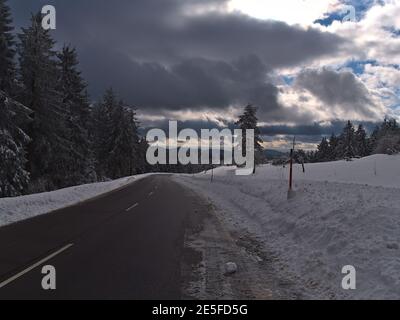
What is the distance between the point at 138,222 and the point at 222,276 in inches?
286

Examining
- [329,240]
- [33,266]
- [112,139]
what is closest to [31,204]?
[33,266]

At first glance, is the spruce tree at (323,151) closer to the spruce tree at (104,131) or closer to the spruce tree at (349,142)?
the spruce tree at (349,142)

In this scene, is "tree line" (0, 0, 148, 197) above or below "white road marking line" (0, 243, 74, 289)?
above

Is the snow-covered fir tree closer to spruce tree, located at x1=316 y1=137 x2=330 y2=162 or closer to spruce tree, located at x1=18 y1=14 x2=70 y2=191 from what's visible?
spruce tree, located at x1=18 y1=14 x2=70 y2=191

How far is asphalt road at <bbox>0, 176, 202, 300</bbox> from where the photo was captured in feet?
21.4

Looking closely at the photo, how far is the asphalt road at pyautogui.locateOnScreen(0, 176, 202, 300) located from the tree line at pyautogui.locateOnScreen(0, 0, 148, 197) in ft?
49.3

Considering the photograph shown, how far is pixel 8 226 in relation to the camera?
1307 cm

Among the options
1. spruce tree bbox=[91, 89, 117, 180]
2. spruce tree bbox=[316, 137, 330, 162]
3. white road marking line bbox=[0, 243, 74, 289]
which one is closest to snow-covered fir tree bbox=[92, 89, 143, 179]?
spruce tree bbox=[91, 89, 117, 180]

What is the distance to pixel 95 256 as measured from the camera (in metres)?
8.88

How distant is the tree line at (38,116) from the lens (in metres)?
28.1

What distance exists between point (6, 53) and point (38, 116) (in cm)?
697

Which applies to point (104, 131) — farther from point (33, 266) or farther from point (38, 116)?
point (33, 266)

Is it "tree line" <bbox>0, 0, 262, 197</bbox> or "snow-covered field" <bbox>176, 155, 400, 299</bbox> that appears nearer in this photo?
"snow-covered field" <bbox>176, 155, 400, 299</bbox>
